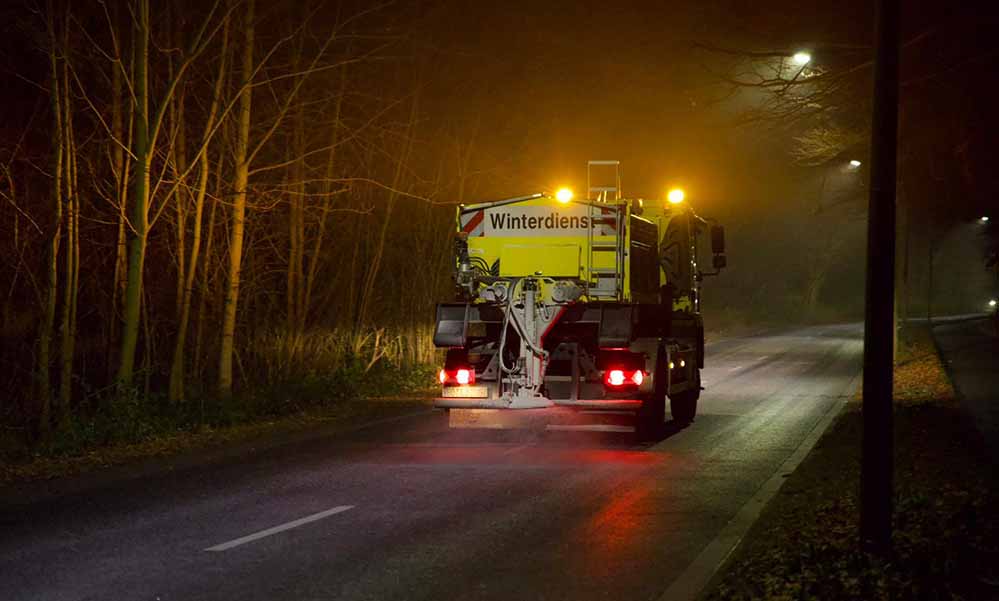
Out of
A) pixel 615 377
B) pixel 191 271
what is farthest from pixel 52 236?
pixel 615 377

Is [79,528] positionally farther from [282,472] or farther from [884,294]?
[884,294]

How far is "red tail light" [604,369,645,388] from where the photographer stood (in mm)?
13938

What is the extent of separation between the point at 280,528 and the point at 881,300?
523cm

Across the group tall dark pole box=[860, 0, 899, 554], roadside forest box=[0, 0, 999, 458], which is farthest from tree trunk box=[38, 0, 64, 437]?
tall dark pole box=[860, 0, 899, 554]

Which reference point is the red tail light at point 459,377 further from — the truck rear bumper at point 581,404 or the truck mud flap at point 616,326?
the truck mud flap at point 616,326

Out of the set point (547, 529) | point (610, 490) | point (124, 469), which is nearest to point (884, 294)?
point (547, 529)

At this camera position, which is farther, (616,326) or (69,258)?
(69,258)

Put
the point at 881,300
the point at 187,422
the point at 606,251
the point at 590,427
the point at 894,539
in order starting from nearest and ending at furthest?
1. the point at 881,300
2. the point at 894,539
3. the point at 590,427
4. the point at 606,251
5. the point at 187,422

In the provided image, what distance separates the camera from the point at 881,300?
6.85 m

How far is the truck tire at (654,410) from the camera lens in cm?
1426

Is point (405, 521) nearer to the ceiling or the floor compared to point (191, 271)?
nearer to the floor

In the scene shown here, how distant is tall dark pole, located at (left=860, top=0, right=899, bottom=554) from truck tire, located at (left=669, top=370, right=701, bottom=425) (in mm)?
9314

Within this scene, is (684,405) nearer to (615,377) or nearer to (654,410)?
(654,410)

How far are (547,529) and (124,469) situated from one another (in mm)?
5618
